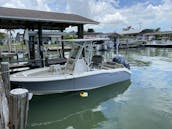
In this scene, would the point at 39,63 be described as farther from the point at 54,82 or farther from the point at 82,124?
the point at 82,124

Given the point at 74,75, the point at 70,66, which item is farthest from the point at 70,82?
the point at 70,66

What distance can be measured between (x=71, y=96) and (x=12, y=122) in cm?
459

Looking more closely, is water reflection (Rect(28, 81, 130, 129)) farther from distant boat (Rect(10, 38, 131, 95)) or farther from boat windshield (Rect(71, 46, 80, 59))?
boat windshield (Rect(71, 46, 80, 59))

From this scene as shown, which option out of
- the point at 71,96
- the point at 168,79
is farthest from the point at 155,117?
the point at 168,79

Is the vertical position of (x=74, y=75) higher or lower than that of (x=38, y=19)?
lower

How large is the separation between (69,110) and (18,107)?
3669mm

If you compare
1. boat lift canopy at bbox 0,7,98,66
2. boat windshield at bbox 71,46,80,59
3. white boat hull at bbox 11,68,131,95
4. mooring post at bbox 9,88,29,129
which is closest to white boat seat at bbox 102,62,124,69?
white boat hull at bbox 11,68,131,95

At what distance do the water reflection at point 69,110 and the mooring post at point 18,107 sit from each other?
2.33 m

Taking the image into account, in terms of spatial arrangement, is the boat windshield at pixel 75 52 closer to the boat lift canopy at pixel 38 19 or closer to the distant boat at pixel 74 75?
the distant boat at pixel 74 75

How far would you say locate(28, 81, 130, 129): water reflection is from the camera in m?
5.70

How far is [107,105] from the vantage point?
23.4 ft

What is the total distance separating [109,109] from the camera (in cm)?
673

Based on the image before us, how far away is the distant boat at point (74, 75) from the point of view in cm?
717

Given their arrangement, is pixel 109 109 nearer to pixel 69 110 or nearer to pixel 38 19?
pixel 69 110
